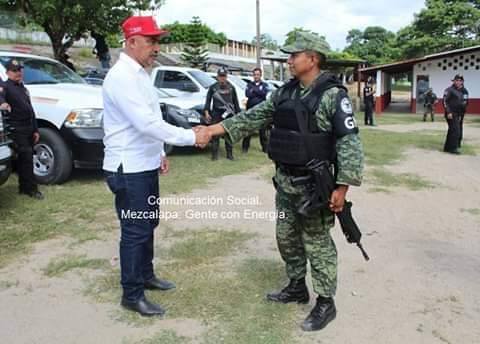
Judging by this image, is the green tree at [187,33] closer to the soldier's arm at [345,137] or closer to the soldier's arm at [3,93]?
the soldier's arm at [3,93]

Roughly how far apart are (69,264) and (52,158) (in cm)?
290

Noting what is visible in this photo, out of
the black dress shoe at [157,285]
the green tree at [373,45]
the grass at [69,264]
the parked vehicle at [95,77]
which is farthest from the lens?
the green tree at [373,45]

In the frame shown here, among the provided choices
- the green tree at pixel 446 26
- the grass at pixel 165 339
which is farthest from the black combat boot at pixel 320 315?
the green tree at pixel 446 26

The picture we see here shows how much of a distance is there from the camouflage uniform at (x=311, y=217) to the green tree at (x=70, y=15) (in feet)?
42.9

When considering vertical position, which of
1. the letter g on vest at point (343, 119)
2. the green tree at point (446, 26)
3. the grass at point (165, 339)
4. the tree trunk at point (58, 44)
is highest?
the green tree at point (446, 26)

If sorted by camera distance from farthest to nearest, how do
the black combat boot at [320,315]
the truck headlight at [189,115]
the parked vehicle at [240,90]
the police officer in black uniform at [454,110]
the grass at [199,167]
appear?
1. the parked vehicle at [240,90]
2. the police officer in black uniform at [454,110]
3. the truck headlight at [189,115]
4. the grass at [199,167]
5. the black combat boot at [320,315]

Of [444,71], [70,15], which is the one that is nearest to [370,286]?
[70,15]

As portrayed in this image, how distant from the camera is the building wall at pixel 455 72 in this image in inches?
866

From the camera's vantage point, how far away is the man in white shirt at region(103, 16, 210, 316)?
3.02 m

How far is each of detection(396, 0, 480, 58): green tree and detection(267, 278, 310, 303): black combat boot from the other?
104ft

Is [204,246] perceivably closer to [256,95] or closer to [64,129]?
[64,129]

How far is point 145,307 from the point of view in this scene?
10.9ft

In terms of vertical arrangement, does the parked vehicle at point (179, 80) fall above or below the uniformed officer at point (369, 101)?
above

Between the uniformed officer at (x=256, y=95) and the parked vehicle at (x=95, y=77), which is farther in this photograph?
the parked vehicle at (x=95, y=77)
